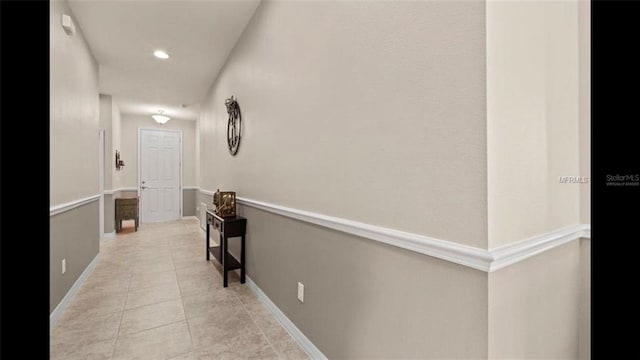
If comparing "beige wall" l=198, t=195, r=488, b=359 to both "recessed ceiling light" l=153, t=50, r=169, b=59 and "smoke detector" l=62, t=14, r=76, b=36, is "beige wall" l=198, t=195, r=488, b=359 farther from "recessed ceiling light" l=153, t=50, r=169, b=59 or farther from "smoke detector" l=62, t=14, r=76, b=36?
"recessed ceiling light" l=153, t=50, r=169, b=59

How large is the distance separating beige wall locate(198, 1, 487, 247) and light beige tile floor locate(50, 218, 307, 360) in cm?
88

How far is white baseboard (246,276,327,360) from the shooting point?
1.81 meters

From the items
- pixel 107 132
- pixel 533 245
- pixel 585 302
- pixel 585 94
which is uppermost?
pixel 107 132

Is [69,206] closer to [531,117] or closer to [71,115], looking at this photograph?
Answer: [71,115]

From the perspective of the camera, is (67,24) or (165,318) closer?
(165,318)

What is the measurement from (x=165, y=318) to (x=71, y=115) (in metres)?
1.92

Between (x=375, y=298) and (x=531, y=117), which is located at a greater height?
(x=531, y=117)

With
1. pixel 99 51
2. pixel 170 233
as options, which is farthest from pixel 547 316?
pixel 170 233

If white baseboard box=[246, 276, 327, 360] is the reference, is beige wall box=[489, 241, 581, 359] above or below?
above

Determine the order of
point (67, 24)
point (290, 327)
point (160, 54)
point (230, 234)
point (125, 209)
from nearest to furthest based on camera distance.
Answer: point (290, 327) < point (67, 24) < point (230, 234) < point (160, 54) < point (125, 209)

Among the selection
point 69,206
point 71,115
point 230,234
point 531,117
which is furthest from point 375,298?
point 71,115

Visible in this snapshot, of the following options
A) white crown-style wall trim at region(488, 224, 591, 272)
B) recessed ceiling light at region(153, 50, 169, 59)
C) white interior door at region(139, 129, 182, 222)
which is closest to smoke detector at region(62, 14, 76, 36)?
recessed ceiling light at region(153, 50, 169, 59)

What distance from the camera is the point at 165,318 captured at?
230 centimetres
